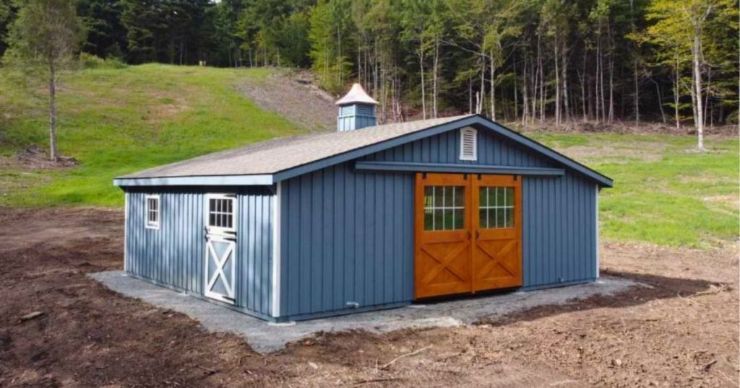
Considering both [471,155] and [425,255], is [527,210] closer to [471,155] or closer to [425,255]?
[471,155]

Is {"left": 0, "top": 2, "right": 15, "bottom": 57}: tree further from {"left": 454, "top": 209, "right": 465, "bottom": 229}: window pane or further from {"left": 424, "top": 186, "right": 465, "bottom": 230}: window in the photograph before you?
{"left": 454, "top": 209, "right": 465, "bottom": 229}: window pane

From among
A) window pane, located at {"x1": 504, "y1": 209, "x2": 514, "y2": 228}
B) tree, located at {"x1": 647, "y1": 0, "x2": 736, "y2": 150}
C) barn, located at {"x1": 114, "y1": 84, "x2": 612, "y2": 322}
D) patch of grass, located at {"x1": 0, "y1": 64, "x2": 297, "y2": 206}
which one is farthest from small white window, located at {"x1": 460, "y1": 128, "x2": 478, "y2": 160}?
tree, located at {"x1": 647, "y1": 0, "x2": 736, "y2": 150}

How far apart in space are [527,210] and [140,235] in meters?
7.11

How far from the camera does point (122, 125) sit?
33062 mm

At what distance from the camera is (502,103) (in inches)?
1670

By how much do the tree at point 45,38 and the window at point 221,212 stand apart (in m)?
20.8

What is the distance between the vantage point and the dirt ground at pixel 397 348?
534cm

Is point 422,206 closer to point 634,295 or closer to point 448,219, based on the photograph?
point 448,219

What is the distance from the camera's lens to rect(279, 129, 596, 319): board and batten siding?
7.30 metres

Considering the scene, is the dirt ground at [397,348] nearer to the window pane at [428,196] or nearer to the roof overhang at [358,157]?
the roof overhang at [358,157]

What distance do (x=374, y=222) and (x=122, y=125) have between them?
29.1 m

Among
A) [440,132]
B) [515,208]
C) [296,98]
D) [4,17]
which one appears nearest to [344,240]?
[440,132]

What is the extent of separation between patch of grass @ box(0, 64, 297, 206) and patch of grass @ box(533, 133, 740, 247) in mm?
16787

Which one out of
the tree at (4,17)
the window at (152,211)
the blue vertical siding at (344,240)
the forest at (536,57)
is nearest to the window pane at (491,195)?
the blue vertical siding at (344,240)
